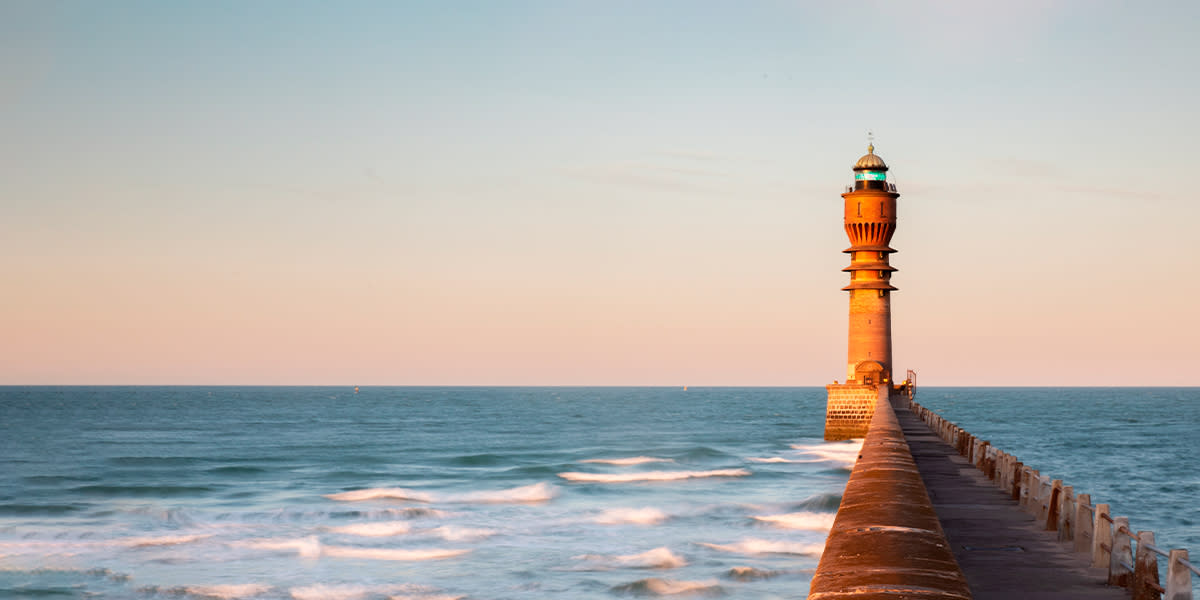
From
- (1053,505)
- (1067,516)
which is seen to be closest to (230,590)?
(1053,505)

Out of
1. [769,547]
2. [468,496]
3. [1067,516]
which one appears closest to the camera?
[1067,516]

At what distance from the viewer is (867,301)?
204ft

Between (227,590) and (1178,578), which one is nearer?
(1178,578)

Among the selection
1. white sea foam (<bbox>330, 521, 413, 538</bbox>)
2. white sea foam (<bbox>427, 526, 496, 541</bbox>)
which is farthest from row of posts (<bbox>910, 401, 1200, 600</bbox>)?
white sea foam (<bbox>330, 521, 413, 538</bbox>)

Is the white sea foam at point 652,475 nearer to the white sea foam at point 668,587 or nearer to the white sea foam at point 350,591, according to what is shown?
the white sea foam at point 668,587

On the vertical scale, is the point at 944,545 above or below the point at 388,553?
above

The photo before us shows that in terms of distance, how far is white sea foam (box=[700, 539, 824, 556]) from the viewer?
27.0 m

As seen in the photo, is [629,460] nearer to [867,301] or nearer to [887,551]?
[867,301]

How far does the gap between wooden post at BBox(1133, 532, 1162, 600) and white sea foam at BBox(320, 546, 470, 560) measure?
1988 cm

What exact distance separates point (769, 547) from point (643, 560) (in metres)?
3.50

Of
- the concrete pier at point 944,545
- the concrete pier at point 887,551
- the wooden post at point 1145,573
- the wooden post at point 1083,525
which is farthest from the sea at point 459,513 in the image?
the wooden post at point 1145,573

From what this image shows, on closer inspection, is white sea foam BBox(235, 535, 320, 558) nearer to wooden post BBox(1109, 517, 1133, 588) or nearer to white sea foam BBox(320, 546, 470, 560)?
white sea foam BBox(320, 546, 470, 560)

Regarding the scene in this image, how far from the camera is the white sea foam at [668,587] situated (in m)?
22.5

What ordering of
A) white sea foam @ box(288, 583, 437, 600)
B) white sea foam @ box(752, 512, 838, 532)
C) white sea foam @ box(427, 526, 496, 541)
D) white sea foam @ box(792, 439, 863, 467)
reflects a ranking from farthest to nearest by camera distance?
white sea foam @ box(792, 439, 863, 467) → white sea foam @ box(752, 512, 838, 532) → white sea foam @ box(427, 526, 496, 541) → white sea foam @ box(288, 583, 437, 600)
